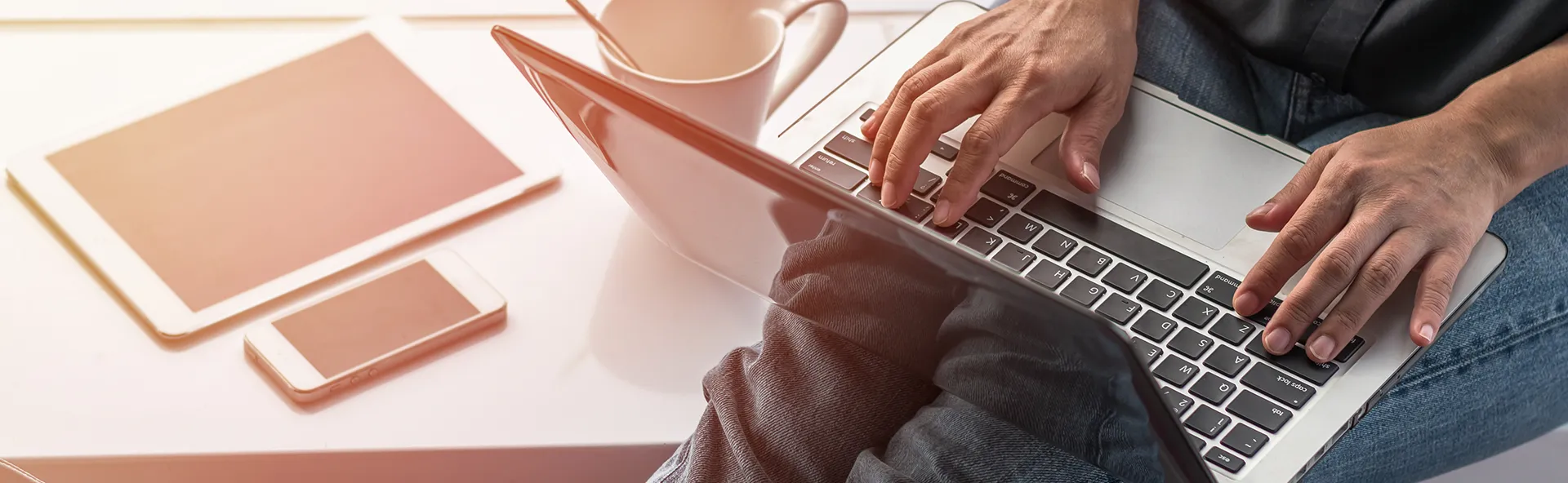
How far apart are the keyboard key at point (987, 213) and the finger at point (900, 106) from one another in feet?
0.18

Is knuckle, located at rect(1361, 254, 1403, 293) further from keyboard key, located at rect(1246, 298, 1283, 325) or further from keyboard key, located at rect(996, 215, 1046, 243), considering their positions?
keyboard key, located at rect(996, 215, 1046, 243)

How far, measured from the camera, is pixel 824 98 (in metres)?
0.74

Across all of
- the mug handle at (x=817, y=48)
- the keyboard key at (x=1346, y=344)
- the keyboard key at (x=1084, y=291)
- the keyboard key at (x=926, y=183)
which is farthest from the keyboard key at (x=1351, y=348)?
the mug handle at (x=817, y=48)

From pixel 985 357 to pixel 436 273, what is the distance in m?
0.38

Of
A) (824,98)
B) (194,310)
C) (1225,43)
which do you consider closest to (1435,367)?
(1225,43)

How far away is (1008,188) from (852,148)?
9 cm

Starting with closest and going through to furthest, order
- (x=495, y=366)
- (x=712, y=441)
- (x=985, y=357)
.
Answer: (x=985, y=357)
(x=712, y=441)
(x=495, y=366)

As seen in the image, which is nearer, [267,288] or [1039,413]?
[1039,413]

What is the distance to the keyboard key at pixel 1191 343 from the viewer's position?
1.99 feet

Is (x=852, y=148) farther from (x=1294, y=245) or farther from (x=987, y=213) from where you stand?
(x=1294, y=245)

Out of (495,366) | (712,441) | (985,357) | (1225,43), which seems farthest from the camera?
(1225,43)

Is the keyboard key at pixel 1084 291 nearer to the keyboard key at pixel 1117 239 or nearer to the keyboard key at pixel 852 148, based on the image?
the keyboard key at pixel 1117 239

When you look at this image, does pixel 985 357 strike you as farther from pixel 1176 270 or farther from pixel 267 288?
pixel 267 288

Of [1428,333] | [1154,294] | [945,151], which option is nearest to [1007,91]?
[945,151]
